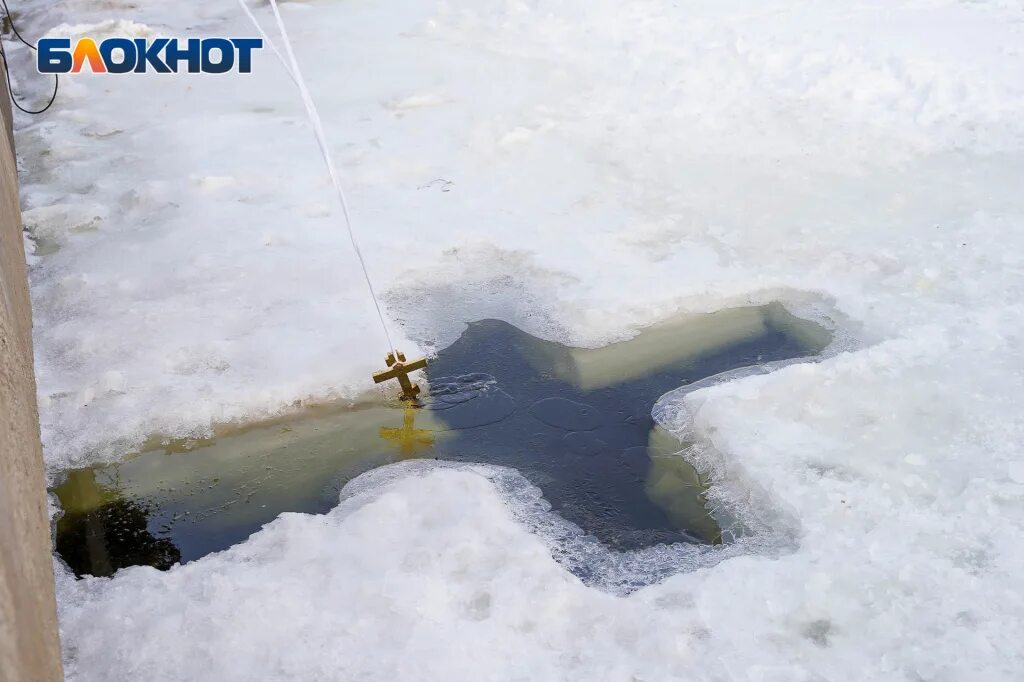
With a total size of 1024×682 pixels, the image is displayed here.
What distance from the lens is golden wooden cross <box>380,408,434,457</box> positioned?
3.48 meters

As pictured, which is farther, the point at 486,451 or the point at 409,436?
the point at 409,436

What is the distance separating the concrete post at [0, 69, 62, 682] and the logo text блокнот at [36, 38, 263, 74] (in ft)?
16.1

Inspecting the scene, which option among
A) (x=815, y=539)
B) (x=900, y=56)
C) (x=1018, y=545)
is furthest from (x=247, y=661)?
(x=900, y=56)

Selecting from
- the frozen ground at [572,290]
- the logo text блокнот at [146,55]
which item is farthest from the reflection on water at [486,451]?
the logo text блокнот at [146,55]

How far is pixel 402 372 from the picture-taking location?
11.8ft

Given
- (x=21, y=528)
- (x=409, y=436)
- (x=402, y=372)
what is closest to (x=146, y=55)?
(x=402, y=372)

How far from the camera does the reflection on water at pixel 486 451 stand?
312cm

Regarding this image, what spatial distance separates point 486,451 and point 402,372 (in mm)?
474

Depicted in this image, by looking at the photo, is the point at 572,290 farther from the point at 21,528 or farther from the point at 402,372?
the point at 21,528

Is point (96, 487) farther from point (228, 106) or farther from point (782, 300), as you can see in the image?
point (228, 106)

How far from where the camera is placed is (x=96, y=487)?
132 inches

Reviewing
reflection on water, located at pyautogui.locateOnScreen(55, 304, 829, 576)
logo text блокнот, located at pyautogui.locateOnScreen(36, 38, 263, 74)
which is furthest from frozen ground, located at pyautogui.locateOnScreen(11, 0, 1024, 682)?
logo text блокнот, located at pyautogui.locateOnScreen(36, 38, 263, 74)

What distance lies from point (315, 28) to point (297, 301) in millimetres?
4962

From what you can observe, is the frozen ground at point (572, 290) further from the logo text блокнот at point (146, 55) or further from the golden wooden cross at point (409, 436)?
the logo text блокнот at point (146, 55)
